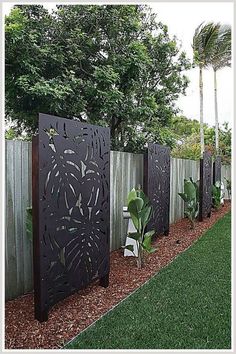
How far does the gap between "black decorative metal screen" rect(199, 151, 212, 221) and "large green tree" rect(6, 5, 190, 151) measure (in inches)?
44.2

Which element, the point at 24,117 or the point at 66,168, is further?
the point at 24,117

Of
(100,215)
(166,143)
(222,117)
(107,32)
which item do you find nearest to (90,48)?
(107,32)

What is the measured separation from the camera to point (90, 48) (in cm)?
696

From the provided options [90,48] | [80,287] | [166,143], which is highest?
[90,48]

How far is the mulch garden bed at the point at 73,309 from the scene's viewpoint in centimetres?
226

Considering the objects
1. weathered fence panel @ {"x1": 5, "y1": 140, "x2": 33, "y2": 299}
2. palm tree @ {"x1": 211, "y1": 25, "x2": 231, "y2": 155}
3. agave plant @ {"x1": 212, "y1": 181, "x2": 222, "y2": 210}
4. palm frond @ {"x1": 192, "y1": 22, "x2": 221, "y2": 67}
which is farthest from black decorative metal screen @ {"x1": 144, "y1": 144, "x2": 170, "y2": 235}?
palm tree @ {"x1": 211, "y1": 25, "x2": 231, "y2": 155}

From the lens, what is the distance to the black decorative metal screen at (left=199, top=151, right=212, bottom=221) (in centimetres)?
709

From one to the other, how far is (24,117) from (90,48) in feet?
6.24

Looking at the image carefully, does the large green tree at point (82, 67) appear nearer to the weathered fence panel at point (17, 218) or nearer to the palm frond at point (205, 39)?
the weathered fence panel at point (17, 218)

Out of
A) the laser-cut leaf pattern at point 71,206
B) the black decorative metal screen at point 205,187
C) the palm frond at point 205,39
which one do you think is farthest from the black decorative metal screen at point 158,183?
the palm frond at point 205,39

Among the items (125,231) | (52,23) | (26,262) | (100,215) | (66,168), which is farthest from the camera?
(52,23)

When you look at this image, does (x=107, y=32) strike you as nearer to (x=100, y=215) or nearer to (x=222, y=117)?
(x=100, y=215)

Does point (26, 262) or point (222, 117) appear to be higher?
point (222, 117)

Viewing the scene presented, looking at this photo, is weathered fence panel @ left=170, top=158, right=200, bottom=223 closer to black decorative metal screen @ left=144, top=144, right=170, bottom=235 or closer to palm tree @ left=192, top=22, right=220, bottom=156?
black decorative metal screen @ left=144, top=144, right=170, bottom=235
